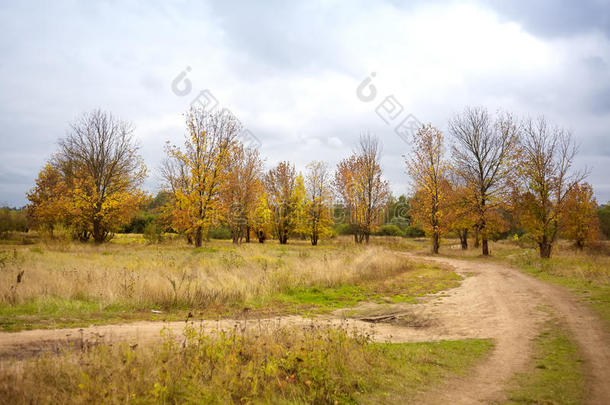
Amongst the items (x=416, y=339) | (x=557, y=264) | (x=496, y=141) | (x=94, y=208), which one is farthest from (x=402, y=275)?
(x=94, y=208)

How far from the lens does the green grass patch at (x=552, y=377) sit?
4805 millimetres

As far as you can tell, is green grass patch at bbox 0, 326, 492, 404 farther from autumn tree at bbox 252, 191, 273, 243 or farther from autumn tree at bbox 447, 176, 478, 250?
autumn tree at bbox 252, 191, 273, 243

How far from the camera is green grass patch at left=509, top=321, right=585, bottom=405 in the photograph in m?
4.80

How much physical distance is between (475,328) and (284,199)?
116ft

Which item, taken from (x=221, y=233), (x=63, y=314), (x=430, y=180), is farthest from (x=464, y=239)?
(x=63, y=314)

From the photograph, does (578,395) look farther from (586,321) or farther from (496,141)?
(496,141)

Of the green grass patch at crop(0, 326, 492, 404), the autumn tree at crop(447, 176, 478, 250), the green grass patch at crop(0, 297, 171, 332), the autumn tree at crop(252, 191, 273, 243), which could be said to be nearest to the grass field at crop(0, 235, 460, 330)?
the green grass patch at crop(0, 297, 171, 332)

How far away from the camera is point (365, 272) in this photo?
16.1m

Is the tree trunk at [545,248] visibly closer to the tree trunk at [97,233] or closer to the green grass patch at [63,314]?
the green grass patch at [63,314]

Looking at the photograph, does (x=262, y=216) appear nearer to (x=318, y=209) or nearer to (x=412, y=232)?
(x=318, y=209)

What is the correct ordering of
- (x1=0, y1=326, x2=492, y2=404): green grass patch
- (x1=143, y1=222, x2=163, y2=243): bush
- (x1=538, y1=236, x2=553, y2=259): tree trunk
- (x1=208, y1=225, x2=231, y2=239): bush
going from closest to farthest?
(x1=0, y1=326, x2=492, y2=404): green grass patch → (x1=538, y1=236, x2=553, y2=259): tree trunk → (x1=143, y1=222, x2=163, y2=243): bush → (x1=208, y1=225, x2=231, y2=239): bush

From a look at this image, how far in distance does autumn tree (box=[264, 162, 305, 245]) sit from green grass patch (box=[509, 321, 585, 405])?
35519 millimetres

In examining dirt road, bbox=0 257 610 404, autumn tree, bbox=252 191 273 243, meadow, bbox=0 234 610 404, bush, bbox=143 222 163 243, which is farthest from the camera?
autumn tree, bbox=252 191 273 243

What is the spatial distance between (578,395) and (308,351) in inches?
160
